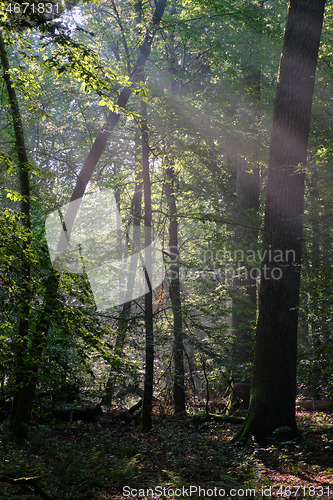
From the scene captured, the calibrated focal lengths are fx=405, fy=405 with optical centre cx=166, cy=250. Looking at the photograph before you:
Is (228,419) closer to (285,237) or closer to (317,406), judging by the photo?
(317,406)

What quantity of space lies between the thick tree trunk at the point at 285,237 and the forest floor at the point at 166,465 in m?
0.68

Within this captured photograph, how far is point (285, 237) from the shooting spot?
7.73 metres

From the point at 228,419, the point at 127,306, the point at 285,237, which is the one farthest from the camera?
the point at 127,306

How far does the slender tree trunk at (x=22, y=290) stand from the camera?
5449 mm

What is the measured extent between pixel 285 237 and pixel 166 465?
4.53m

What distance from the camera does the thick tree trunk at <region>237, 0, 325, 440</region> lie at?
7254 millimetres

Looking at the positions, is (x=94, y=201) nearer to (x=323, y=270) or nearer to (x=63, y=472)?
(x=323, y=270)

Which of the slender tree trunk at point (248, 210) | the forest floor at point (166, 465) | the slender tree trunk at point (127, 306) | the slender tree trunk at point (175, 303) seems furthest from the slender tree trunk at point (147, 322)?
the slender tree trunk at point (248, 210)

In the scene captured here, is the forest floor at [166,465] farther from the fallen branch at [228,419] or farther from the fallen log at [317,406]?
the fallen log at [317,406]

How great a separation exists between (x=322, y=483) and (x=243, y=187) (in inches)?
396

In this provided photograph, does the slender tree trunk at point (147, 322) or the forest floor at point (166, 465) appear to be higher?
the slender tree trunk at point (147, 322)

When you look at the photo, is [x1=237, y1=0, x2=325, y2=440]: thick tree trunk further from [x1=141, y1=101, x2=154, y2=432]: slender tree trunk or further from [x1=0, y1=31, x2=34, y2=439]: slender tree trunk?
[x1=0, y1=31, x2=34, y2=439]: slender tree trunk

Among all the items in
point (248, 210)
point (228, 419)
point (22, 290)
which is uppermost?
point (248, 210)

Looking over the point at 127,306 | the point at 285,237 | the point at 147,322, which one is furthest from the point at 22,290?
the point at 127,306
